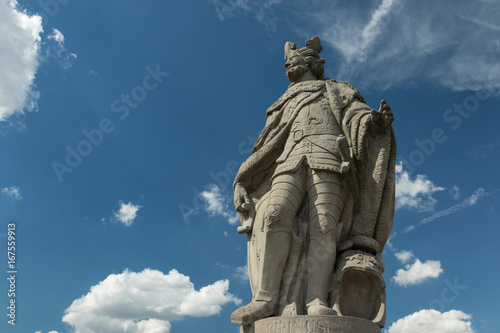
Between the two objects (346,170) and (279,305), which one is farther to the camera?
(346,170)

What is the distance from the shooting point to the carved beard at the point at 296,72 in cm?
847

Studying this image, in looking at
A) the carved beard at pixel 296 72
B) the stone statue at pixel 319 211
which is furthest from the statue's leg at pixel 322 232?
the carved beard at pixel 296 72

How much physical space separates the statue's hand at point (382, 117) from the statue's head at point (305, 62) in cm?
186

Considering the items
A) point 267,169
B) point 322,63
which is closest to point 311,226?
point 267,169

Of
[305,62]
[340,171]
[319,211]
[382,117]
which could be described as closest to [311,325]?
[319,211]

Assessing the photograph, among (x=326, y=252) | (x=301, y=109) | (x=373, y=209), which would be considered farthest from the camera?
(x=301, y=109)

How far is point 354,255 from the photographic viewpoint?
6539mm

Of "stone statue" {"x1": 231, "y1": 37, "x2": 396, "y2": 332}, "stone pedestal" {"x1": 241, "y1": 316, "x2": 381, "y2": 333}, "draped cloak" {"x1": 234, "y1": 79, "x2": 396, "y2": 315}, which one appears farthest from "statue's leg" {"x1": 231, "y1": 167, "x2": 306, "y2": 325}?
"stone pedestal" {"x1": 241, "y1": 316, "x2": 381, "y2": 333}

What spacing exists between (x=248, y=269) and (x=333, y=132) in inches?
100

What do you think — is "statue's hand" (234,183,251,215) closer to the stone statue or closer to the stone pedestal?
the stone statue

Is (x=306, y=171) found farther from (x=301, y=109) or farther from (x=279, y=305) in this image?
(x=279, y=305)

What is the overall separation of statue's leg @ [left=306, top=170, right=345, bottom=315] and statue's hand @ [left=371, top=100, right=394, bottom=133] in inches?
43.4

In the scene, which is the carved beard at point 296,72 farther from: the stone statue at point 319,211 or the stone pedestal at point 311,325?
the stone pedestal at point 311,325

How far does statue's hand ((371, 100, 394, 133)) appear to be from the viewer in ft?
23.3
